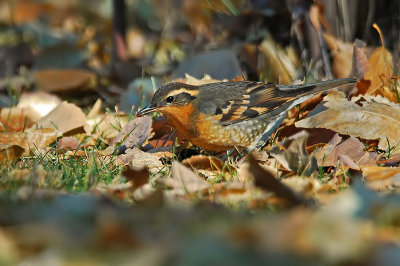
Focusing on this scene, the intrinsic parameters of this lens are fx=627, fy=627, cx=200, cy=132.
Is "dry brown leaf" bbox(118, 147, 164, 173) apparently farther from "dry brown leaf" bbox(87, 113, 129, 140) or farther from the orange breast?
"dry brown leaf" bbox(87, 113, 129, 140)

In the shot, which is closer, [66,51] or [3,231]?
[3,231]

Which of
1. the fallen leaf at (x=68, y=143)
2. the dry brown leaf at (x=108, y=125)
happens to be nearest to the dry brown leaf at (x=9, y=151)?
the fallen leaf at (x=68, y=143)

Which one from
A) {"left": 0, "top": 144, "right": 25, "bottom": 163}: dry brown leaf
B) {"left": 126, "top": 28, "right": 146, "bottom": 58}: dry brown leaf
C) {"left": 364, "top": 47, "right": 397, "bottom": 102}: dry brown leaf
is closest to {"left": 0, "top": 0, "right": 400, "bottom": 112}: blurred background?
{"left": 126, "top": 28, "right": 146, "bottom": 58}: dry brown leaf

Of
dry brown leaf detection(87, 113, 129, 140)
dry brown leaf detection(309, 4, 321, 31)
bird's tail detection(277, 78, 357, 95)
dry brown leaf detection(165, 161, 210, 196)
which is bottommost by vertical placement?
dry brown leaf detection(87, 113, 129, 140)

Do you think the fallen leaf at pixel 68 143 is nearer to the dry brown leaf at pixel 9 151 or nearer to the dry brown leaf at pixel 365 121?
the dry brown leaf at pixel 9 151

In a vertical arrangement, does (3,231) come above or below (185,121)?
above

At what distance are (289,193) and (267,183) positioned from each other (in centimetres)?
10

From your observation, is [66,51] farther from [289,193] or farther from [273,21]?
[289,193]

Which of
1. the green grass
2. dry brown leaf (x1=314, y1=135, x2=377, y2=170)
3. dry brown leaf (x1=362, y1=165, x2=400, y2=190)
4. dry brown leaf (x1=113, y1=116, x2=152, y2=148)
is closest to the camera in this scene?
the green grass

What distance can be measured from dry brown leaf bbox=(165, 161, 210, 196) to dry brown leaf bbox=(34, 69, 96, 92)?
3.44 meters

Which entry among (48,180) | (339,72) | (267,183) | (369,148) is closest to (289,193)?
(267,183)

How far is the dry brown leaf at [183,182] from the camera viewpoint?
10.7ft

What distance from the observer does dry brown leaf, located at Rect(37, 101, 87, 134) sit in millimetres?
4781

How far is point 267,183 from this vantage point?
2.72 metres
